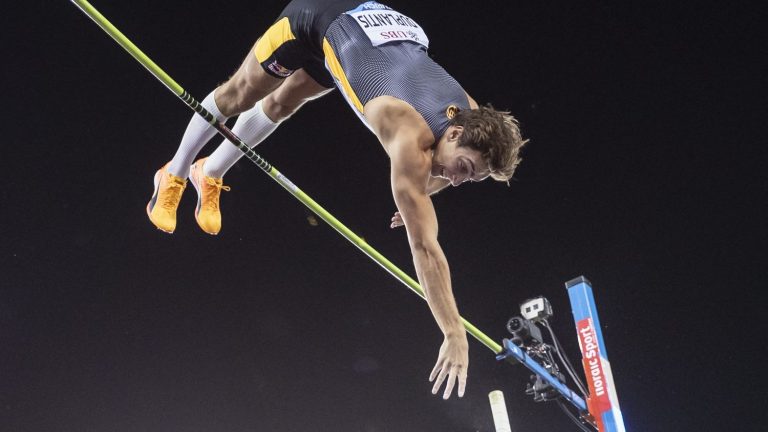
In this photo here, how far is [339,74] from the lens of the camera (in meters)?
2.86

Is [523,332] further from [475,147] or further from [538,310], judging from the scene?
[475,147]

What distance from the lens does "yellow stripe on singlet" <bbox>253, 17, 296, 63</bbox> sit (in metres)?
3.01

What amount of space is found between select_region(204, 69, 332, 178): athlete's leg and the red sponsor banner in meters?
2.33

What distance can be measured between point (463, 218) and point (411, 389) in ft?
5.65

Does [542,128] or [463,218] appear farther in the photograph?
[463,218]

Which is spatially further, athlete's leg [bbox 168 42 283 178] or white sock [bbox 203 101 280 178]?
white sock [bbox 203 101 280 178]

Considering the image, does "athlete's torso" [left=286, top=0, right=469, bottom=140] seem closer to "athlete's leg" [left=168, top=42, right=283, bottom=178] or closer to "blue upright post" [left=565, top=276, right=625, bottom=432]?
"athlete's leg" [left=168, top=42, right=283, bottom=178]

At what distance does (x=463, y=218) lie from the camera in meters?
7.42

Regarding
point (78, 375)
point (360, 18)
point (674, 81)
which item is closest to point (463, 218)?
point (674, 81)

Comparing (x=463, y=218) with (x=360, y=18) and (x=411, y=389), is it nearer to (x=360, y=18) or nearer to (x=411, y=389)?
(x=411, y=389)

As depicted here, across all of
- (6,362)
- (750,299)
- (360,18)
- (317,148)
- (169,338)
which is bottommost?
(6,362)

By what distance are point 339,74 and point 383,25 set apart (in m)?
0.25

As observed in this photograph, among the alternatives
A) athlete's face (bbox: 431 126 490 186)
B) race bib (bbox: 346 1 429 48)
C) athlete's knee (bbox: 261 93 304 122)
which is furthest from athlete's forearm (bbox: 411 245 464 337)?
athlete's knee (bbox: 261 93 304 122)

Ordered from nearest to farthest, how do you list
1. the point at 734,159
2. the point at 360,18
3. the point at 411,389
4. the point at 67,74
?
the point at 360,18
the point at 67,74
the point at 734,159
the point at 411,389
